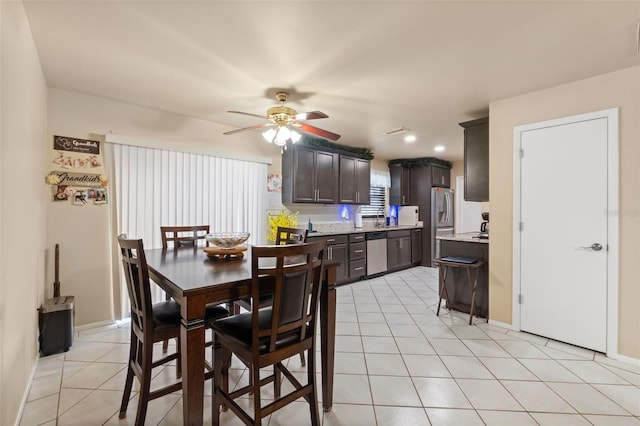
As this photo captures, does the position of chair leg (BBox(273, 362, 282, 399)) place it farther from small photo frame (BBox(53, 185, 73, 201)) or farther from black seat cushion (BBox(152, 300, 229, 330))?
small photo frame (BBox(53, 185, 73, 201))

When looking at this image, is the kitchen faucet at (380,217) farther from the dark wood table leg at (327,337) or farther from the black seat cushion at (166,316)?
the black seat cushion at (166,316)

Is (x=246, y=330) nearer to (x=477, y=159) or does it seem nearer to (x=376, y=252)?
(x=477, y=159)

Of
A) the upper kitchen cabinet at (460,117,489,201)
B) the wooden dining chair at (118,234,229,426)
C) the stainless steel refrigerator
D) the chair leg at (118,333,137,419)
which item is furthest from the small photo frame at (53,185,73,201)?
the stainless steel refrigerator

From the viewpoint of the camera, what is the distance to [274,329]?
1.47m

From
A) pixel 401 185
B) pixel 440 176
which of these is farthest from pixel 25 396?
pixel 440 176

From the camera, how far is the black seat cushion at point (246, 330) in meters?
1.51

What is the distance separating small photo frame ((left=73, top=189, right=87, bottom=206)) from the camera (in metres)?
3.03

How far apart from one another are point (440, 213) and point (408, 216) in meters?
0.68

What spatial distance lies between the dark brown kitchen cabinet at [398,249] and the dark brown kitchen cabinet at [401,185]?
2.60 feet

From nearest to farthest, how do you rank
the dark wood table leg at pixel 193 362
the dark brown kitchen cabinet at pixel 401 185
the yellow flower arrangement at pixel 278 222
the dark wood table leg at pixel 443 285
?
1. the dark wood table leg at pixel 193 362
2. the dark wood table leg at pixel 443 285
3. the yellow flower arrangement at pixel 278 222
4. the dark brown kitchen cabinet at pixel 401 185

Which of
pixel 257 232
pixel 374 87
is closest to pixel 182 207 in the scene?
pixel 257 232

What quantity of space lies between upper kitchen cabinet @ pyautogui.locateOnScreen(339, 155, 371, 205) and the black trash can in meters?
3.93

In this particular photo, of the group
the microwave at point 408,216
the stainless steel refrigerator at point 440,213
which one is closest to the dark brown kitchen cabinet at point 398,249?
the microwave at point 408,216

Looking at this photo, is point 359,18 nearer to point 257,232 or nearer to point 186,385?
point 186,385
